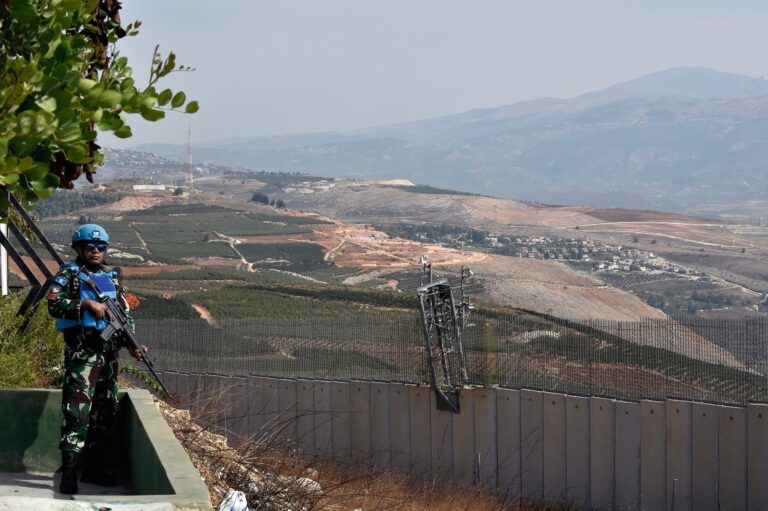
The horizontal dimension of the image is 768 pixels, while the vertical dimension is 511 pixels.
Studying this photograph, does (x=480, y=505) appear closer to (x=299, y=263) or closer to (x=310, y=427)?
(x=310, y=427)

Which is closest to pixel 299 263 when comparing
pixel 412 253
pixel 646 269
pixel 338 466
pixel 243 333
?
pixel 412 253

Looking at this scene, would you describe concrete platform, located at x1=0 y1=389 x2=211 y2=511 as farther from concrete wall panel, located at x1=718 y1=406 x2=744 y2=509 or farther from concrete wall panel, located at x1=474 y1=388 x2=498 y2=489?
concrete wall panel, located at x1=474 y1=388 x2=498 y2=489

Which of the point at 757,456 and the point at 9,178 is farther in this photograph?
the point at 757,456

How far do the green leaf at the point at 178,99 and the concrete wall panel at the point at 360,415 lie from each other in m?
11.3

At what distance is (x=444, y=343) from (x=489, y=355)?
0.72 metres

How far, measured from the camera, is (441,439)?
16.1 m

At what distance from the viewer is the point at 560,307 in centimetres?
5947

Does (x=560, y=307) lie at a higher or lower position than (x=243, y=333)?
lower

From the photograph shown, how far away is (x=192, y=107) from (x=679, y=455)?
9.01 meters

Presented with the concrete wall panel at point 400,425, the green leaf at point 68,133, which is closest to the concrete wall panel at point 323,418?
the concrete wall panel at point 400,425

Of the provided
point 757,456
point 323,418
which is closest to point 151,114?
point 757,456

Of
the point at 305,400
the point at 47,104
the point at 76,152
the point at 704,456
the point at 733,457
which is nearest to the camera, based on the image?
the point at 47,104

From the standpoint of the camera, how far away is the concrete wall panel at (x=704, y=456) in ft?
44.0

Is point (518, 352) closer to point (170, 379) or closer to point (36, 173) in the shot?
point (170, 379)
